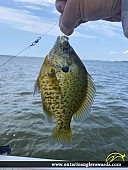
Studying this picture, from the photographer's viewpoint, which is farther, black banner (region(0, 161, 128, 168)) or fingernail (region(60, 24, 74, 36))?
black banner (region(0, 161, 128, 168))

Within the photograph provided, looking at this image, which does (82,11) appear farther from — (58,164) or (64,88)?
(58,164)

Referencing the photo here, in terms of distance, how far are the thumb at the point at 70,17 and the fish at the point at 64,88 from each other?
0.04 m

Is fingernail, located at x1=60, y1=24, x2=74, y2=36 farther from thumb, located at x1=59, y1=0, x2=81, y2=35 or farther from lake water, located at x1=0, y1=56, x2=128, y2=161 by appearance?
lake water, located at x1=0, y1=56, x2=128, y2=161

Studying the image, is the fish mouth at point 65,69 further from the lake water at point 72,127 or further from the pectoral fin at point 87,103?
the lake water at point 72,127

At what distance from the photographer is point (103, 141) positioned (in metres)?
3.38

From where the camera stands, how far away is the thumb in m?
0.66

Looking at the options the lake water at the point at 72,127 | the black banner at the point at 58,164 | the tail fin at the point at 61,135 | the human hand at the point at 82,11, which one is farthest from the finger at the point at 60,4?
the lake water at the point at 72,127

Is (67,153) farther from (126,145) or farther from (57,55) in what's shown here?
(57,55)

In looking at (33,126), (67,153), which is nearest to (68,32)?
(67,153)

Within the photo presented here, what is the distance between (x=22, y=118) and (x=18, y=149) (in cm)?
105

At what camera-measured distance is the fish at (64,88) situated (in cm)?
67

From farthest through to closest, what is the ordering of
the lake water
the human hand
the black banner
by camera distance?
the lake water
the black banner
the human hand

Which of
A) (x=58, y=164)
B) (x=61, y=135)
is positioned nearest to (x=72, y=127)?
(x=58, y=164)

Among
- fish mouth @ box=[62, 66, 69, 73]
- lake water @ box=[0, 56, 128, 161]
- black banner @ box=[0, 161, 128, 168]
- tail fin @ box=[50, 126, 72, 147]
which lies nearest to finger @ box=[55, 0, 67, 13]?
fish mouth @ box=[62, 66, 69, 73]
